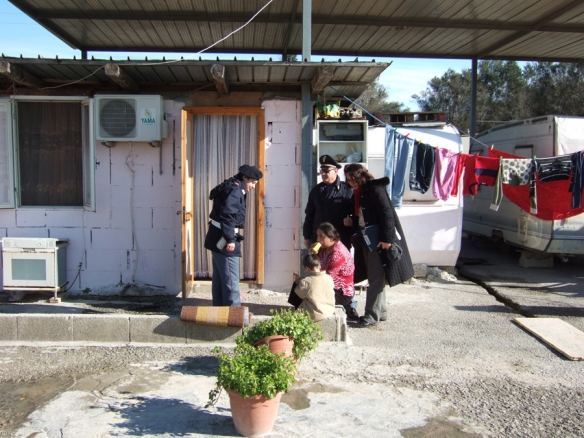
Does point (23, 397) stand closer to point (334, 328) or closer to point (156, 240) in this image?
point (334, 328)

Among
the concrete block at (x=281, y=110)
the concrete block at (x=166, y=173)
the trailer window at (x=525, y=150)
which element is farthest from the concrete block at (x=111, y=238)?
the trailer window at (x=525, y=150)

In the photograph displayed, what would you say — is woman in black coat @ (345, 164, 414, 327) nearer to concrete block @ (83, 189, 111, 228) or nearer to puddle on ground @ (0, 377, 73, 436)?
puddle on ground @ (0, 377, 73, 436)

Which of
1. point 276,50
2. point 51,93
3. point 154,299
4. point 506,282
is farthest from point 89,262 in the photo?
point 506,282

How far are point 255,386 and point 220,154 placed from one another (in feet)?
15.0

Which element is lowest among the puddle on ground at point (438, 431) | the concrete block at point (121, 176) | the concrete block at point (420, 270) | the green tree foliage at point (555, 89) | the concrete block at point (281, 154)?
the puddle on ground at point (438, 431)

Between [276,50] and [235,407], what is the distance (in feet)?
27.1

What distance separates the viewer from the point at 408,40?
32.5 feet

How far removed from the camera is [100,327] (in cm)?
525

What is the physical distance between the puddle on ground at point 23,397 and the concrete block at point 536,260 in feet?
26.9

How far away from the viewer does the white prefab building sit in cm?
720

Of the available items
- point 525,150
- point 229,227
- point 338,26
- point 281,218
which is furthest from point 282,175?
point 525,150

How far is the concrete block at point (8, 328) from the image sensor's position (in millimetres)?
5230

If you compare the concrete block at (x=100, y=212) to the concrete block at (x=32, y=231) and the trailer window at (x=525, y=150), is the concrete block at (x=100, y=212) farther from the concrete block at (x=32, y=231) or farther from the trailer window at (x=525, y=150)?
the trailer window at (x=525, y=150)

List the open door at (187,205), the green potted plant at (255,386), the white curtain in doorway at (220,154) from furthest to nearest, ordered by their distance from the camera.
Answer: the white curtain in doorway at (220,154)
the open door at (187,205)
the green potted plant at (255,386)
